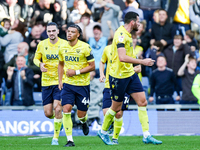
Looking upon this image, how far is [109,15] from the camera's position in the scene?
13.7 meters

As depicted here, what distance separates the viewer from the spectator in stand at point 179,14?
46.3ft

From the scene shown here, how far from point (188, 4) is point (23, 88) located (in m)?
6.48

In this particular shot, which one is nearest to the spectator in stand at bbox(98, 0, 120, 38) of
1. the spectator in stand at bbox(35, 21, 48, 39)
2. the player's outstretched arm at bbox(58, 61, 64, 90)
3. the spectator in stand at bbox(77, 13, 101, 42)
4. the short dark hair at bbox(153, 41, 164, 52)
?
the spectator in stand at bbox(77, 13, 101, 42)

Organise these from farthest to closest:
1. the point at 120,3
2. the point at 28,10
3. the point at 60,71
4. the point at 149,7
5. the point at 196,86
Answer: the point at 28,10 → the point at 120,3 → the point at 149,7 → the point at 196,86 → the point at 60,71

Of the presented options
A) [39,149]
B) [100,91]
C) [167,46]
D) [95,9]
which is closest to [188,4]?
[167,46]

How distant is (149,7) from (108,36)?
2.00 meters

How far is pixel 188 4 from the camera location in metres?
14.1

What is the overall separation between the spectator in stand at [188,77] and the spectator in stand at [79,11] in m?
4.01

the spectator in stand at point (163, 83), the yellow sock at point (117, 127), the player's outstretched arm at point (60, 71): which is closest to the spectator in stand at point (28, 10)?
the spectator in stand at point (163, 83)

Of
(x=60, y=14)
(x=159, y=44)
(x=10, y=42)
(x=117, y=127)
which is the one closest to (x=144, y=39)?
(x=159, y=44)

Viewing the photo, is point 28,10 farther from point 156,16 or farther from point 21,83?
point 156,16

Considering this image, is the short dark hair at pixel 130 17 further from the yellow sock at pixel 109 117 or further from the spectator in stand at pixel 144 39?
the spectator in stand at pixel 144 39

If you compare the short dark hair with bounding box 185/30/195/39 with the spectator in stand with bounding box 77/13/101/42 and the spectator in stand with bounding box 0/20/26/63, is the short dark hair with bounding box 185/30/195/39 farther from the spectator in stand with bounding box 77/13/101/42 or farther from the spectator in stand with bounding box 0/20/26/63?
the spectator in stand with bounding box 0/20/26/63

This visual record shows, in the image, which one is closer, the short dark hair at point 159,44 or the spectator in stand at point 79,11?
the short dark hair at point 159,44
